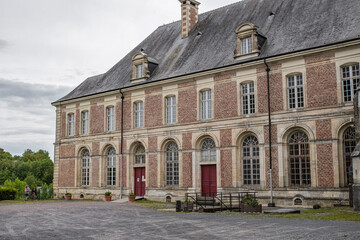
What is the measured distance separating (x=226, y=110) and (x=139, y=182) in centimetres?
850

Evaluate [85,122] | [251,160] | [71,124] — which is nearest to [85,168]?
[85,122]

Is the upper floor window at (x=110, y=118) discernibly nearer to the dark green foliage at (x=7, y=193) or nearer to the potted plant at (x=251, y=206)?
the dark green foliage at (x=7, y=193)

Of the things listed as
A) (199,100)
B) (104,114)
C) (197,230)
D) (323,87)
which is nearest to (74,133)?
(104,114)

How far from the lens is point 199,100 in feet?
84.3

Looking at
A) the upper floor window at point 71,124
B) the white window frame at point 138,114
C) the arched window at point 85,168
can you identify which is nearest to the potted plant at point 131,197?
the white window frame at point 138,114

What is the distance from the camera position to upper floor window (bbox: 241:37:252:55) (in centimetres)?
2409

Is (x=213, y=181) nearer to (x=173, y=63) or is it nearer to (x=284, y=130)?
(x=284, y=130)

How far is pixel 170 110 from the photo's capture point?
27.3m

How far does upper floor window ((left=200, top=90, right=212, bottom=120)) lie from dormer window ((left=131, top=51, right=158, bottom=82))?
195 inches

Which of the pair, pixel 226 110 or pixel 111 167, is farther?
pixel 111 167

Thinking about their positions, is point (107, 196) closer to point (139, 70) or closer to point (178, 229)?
point (139, 70)

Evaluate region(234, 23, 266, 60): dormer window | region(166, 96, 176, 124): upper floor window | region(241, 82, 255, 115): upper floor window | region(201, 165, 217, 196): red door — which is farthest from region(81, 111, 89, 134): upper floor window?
region(241, 82, 255, 115): upper floor window

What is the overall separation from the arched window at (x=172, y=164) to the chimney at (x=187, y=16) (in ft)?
27.9

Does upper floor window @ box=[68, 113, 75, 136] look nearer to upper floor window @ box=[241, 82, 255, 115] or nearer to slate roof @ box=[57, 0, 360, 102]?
slate roof @ box=[57, 0, 360, 102]
